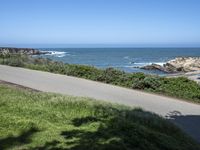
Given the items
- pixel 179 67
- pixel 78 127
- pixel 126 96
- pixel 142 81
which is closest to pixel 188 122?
pixel 126 96

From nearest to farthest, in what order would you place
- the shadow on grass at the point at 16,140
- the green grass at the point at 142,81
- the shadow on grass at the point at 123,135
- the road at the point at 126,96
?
the shadow on grass at the point at 16,140, the shadow on grass at the point at 123,135, the road at the point at 126,96, the green grass at the point at 142,81

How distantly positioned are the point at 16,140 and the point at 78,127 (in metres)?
1.45

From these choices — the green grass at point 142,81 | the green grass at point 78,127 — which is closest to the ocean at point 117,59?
the green grass at point 142,81

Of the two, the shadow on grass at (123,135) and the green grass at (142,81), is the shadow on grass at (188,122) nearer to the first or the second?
the shadow on grass at (123,135)

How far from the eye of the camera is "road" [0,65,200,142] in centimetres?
1192

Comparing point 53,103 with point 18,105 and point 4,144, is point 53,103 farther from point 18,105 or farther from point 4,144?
point 4,144

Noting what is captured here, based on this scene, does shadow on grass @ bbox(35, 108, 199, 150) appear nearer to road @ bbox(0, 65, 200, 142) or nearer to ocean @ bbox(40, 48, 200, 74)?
road @ bbox(0, 65, 200, 142)

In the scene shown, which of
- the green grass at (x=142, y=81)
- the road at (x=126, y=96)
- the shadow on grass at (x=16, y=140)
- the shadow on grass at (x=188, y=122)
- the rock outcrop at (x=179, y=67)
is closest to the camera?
the shadow on grass at (x=16, y=140)

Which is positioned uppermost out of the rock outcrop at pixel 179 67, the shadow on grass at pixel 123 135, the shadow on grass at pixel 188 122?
the shadow on grass at pixel 123 135

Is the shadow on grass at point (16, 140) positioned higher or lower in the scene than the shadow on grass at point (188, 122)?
higher

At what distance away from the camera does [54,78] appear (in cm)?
1956

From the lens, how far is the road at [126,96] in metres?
11.9

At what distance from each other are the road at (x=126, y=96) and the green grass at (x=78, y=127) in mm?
2079

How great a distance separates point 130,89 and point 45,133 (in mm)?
10396
